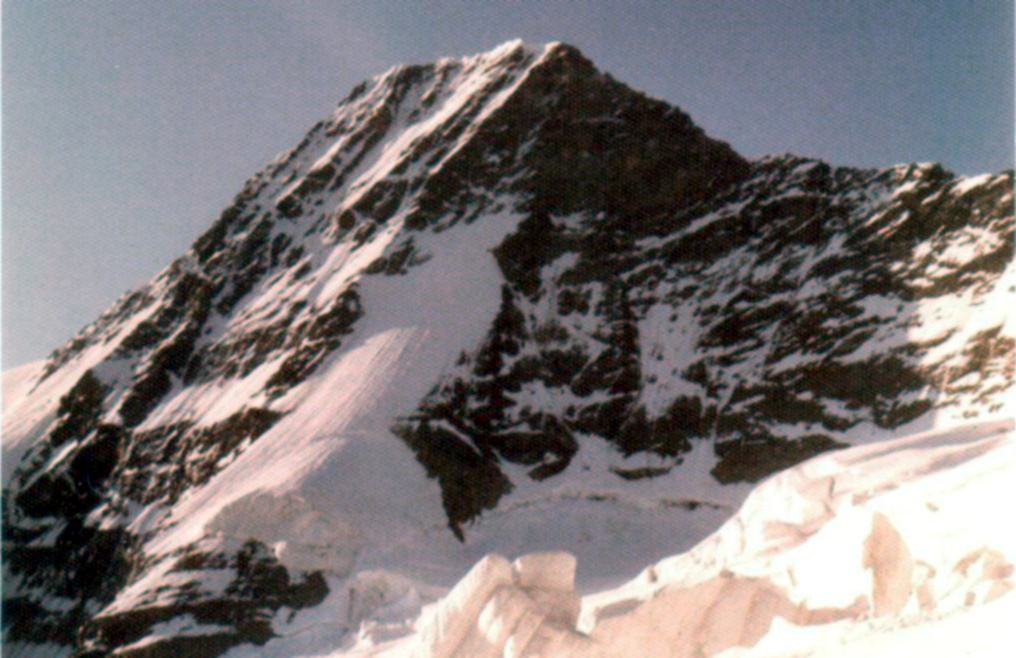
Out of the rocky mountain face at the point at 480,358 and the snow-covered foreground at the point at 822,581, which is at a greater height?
the rocky mountain face at the point at 480,358

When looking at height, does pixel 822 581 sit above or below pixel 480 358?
below

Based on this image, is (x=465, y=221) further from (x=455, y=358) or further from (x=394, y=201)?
(x=455, y=358)

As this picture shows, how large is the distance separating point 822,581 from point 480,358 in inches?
1988

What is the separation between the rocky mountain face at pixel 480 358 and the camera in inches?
1865

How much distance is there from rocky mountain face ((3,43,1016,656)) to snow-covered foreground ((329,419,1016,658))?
27.8 meters

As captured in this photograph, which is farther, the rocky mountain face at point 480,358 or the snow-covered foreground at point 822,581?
the rocky mountain face at point 480,358

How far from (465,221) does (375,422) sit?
74.8 feet

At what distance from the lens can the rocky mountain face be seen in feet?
155

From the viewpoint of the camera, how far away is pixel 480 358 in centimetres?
6125

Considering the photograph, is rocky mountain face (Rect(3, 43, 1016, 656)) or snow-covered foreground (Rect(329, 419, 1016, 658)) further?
rocky mountain face (Rect(3, 43, 1016, 656))

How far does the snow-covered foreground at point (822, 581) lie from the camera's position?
8367 mm

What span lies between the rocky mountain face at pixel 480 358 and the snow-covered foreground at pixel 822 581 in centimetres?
2776

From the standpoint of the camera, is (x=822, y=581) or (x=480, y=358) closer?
(x=822, y=581)

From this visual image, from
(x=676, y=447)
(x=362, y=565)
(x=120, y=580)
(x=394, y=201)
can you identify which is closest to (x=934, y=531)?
(x=362, y=565)
